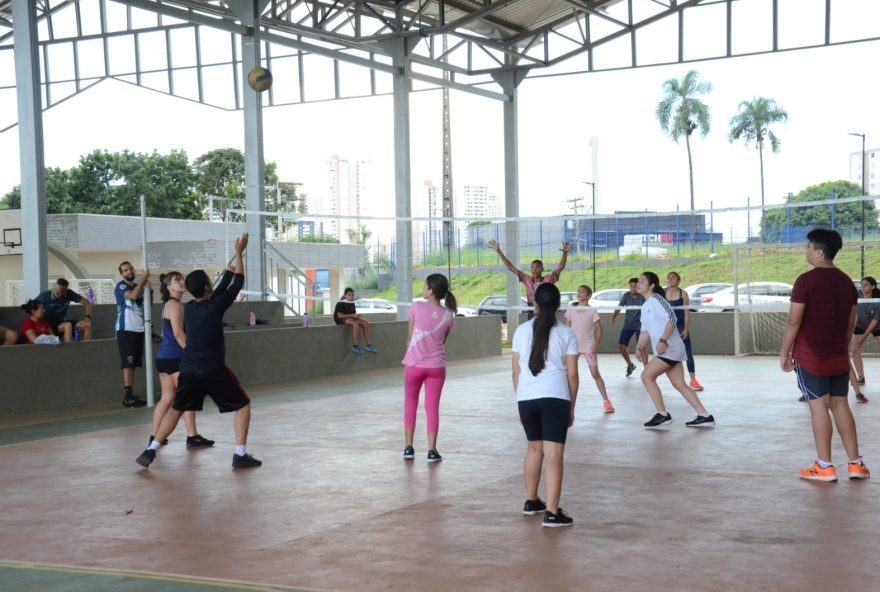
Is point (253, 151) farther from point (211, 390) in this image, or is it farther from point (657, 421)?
point (211, 390)

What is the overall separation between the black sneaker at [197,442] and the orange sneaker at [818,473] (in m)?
5.25

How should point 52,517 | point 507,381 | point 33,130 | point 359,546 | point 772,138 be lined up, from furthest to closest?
point 772,138, point 507,381, point 33,130, point 52,517, point 359,546

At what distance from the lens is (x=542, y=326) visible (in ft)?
21.2

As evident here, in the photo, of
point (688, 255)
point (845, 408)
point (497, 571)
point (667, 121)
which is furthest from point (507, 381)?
point (667, 121)

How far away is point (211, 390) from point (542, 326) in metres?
3.22

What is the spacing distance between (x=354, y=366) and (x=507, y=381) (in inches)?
133

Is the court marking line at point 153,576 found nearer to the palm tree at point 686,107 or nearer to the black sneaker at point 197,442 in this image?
the black sneaker at point 197,442

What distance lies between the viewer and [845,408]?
7695 mm

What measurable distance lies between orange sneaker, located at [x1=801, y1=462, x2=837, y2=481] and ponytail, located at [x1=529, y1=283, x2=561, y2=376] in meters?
2.60

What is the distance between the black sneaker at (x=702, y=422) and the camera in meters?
10.9

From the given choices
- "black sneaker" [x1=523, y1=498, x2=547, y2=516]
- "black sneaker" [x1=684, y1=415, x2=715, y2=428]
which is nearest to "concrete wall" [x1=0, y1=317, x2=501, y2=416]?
"black sneaker" [x1=684, y1=415, x2=715, y2=428]

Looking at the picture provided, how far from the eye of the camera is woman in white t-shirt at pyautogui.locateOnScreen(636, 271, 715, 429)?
10.6 meters

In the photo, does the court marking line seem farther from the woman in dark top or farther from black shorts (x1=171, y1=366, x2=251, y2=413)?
the woman in dark top

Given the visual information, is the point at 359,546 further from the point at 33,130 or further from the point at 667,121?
the point at 667,121
